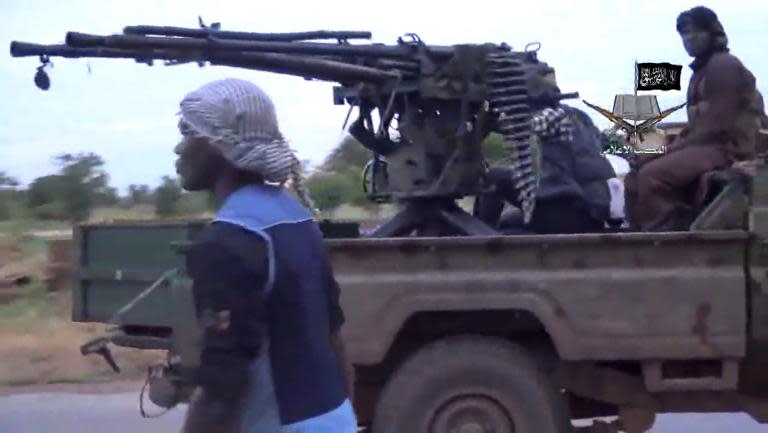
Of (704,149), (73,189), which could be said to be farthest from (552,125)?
(73,189)

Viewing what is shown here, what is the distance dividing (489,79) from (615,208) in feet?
3.16

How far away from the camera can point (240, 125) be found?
9.18 ft

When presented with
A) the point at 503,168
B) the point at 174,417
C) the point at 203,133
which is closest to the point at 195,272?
the point at 203,133

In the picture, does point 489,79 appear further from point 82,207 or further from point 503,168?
point 82,207

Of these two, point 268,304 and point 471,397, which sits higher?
point 268,304

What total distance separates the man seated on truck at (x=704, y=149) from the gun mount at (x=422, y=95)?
55 cm

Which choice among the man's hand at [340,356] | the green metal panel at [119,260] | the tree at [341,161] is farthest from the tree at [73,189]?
the man's hand at [340,356]

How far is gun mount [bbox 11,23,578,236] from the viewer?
18.9 ft

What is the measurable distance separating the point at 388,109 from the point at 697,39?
4.93ft

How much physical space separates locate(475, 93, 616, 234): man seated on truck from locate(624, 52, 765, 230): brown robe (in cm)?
19

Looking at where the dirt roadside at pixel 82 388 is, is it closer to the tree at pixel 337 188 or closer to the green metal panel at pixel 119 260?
the green metal panel at pixel 119 260

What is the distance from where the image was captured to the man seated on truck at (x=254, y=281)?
2617mm

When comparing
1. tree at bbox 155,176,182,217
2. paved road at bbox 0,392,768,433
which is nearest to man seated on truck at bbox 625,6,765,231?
paved road at bbox 0,392,768,433

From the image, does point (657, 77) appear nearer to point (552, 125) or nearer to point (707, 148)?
point (707, 148)
